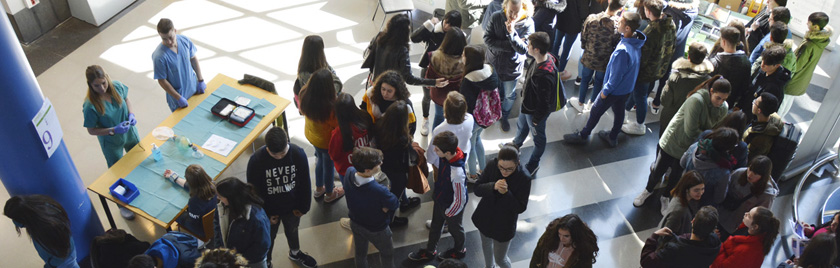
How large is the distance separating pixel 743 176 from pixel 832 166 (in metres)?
2.29

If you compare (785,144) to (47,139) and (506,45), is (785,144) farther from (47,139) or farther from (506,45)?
(47,139)

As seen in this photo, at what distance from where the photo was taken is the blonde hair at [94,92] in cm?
481

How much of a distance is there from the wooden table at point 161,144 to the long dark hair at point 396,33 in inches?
42.7

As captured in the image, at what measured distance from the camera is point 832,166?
625 cm

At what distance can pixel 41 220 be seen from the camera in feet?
13.1

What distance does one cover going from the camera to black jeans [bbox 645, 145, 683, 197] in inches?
217

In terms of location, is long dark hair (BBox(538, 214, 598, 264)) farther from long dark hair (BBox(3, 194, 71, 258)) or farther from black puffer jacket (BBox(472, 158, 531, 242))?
long dark hair (BBox(3, 194, 71, 258))

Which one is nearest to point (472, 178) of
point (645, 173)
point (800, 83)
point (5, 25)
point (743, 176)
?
point (645, 173)

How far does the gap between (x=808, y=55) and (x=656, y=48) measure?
133 centimetres

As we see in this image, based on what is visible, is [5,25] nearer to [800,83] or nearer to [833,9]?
[800,83]

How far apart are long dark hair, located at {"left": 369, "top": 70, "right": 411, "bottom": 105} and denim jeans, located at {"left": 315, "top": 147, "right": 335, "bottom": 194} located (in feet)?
2.20

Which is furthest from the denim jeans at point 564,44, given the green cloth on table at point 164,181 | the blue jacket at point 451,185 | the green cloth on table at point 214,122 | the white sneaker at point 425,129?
the green cloth on table at point 164,181

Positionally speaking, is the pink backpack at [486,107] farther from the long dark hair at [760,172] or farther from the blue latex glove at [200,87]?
the blue latex glove at [200,87]

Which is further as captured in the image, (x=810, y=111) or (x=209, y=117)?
(x=810, y=111)
